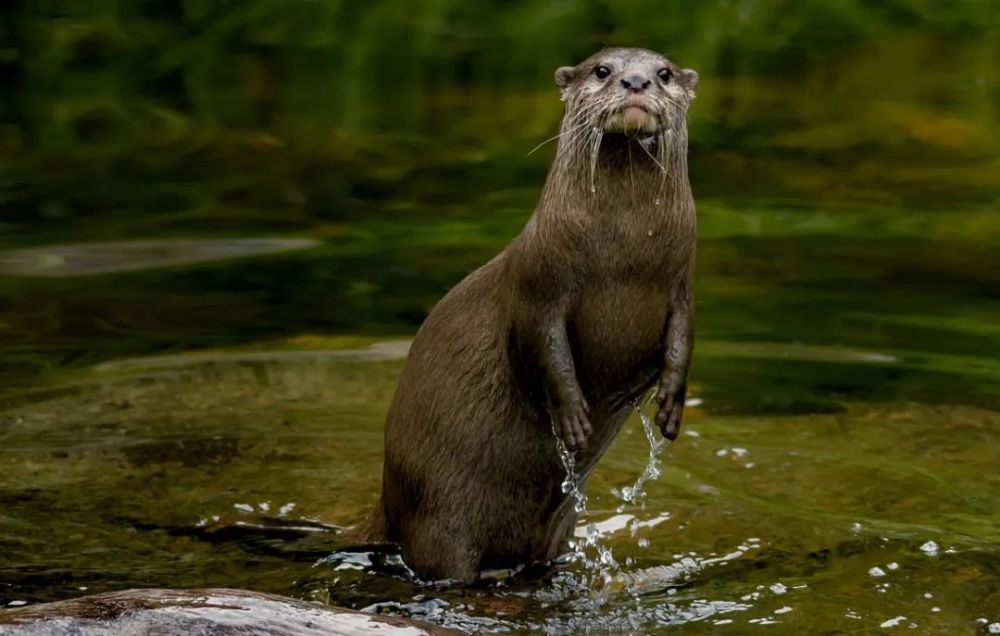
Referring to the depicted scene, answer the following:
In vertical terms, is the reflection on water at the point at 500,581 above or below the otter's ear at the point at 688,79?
below

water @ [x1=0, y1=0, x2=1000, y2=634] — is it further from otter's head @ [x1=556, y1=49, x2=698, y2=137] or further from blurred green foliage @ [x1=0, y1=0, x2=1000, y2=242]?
otter's head @ [x1=556, y1=49, x2=698, y2=137]

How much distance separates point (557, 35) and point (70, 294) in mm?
3371

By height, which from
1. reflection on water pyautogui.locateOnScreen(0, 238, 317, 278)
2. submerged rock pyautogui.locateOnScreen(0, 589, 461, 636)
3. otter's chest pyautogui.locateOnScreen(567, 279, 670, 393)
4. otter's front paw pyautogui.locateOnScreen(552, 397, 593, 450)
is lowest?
submerged rock pyautogui.locateOnScreen(0, 589, 461, 636)

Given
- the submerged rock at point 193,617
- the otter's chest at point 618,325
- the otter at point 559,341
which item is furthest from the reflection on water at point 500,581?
the submerged rock at point 193,617

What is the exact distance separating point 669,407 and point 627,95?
0.74 meters

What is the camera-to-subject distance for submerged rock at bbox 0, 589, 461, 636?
12.6 ft

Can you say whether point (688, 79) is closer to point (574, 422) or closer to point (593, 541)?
point (574, 422)

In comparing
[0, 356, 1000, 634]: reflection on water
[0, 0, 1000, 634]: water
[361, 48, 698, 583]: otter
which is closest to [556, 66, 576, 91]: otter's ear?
[361, 48, 698, 583]: otter

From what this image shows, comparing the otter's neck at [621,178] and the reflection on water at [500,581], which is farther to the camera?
the reflection on water at [500,581]

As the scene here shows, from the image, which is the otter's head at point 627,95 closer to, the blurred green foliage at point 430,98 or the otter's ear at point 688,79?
the otter's ear at point 688,79

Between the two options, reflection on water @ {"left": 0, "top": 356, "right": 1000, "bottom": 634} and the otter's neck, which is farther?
reflection on water @ {"left": 0, "top": 356, "right": 1000, "bottom": 634}

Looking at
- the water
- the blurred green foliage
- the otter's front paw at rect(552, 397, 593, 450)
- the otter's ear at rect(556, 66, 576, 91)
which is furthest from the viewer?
the blurred green foliage

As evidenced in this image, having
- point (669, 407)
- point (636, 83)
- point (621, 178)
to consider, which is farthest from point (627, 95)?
point (669, 407)

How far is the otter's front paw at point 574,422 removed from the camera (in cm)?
475
